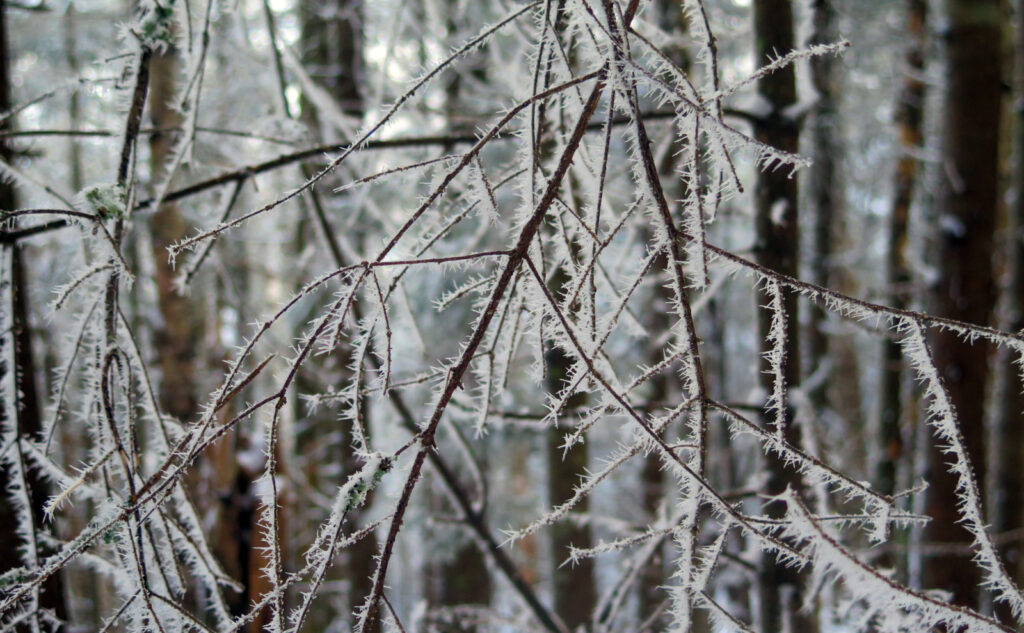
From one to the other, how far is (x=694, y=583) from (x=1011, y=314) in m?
4.13

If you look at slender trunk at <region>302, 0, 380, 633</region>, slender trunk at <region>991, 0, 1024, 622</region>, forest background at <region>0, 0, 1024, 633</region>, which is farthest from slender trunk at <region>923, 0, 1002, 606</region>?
slender trunk at <region>302, 0, 380, 633</region>

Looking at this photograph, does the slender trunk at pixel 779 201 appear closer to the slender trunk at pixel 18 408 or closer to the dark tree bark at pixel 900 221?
the slender trunk at pixel 18 408

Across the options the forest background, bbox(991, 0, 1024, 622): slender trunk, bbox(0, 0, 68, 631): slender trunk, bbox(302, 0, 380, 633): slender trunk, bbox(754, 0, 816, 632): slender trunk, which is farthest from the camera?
bbox(302, 0, 380, 633): slender trunk

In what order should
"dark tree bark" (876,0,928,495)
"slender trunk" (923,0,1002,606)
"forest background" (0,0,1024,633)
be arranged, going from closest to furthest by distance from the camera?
"forest background" (0,0,1024,633) → "slender trunk" (923,0,1002,606) → "dark tree bark" (876,0,928,495)

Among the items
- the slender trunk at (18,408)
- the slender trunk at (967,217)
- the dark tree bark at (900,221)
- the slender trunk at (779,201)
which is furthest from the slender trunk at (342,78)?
the dark tree bark at (900,221)

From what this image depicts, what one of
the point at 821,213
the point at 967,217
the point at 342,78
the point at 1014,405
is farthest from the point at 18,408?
the point at 821,213

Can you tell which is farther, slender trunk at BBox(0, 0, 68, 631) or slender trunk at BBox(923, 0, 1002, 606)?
slender trunk at BBox(923, 0, 1002, 606)

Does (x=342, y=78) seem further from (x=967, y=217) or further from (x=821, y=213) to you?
(x=967, y=217)

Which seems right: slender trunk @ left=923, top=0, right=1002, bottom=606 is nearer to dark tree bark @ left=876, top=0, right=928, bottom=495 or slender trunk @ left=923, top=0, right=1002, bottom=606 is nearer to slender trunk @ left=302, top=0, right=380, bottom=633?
dark tree bark @ left=876, top=0, right=928, bottom=495

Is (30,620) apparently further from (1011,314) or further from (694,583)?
(1011,314)

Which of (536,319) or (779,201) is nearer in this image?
(536,319)

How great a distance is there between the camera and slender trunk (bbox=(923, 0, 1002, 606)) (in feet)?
9.75

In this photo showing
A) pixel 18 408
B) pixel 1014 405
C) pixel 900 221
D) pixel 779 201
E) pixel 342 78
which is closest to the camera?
pixel 18 408

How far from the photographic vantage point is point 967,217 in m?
3.10
